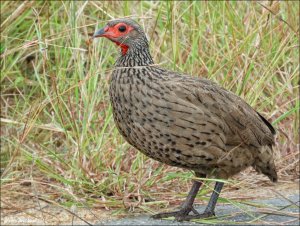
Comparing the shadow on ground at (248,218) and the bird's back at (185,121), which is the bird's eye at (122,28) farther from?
the shadow on ground at (248,218)

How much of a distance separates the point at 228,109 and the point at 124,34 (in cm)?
71

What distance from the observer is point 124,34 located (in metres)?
4.96

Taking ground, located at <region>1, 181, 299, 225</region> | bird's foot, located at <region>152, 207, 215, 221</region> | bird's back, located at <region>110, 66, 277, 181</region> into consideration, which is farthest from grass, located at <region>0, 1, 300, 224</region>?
bird's back, located at <region>110, 66, 277, 181</region>

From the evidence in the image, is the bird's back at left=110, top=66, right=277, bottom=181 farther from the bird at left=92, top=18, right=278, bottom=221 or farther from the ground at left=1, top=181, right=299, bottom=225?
the ground at left=1, top=181, right=299, bottom=225

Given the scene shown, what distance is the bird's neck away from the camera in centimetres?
498

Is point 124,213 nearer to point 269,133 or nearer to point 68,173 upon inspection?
point 68,173

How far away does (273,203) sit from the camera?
528 cm

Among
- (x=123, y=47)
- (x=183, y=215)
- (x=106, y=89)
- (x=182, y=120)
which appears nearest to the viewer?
(x=182, y=120)

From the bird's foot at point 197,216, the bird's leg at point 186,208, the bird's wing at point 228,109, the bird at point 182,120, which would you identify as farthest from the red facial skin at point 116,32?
the bird's foot at point 197,216

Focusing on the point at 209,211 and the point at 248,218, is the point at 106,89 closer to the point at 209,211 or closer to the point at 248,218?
the point at 209,211

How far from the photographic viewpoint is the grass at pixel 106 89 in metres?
5.35

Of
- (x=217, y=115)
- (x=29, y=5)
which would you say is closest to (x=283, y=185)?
(x=217, y=115)

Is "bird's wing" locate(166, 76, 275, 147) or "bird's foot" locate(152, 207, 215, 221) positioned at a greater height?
"bird's wing" locate(166, 76, 275, 147)

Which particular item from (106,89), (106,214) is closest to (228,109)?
(106,214)
